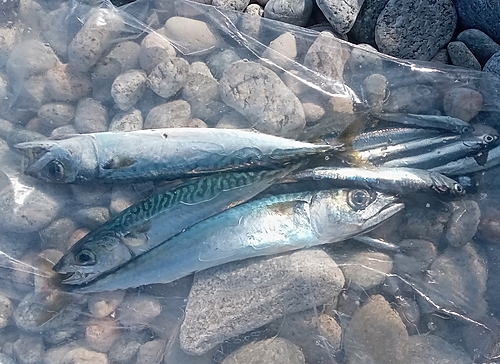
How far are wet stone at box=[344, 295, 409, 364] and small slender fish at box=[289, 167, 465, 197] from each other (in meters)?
→ 0.64

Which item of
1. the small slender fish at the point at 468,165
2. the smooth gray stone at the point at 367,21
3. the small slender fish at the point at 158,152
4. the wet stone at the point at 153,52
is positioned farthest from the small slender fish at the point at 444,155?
the wet stone at the point at 153,52

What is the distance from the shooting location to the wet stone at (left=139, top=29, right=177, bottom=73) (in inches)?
101

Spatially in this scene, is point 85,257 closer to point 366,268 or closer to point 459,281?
point 366,268

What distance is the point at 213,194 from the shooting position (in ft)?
7.75

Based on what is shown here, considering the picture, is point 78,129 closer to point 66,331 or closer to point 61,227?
point 61,227

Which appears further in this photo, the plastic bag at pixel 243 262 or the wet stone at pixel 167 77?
the wet stone at pixel 167 77

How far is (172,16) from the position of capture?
278cm

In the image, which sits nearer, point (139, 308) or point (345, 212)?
point (345, 212)

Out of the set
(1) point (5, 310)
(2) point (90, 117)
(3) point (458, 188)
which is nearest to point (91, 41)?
(2) point (90, 117)

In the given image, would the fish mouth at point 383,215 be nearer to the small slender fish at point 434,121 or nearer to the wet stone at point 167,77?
the small slender fish at point 434,121

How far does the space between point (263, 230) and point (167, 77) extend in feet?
3.25

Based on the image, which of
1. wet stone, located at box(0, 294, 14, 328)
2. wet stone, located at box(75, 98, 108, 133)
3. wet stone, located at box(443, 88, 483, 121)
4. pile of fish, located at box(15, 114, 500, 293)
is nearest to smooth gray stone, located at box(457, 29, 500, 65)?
wet stone, located at box(443, 88, 483, 121)

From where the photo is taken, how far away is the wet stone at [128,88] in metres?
2.50

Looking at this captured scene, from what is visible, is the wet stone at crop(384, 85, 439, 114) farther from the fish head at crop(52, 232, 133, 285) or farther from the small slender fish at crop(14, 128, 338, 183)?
the fish head at crop(52, 232, 133, 285)
